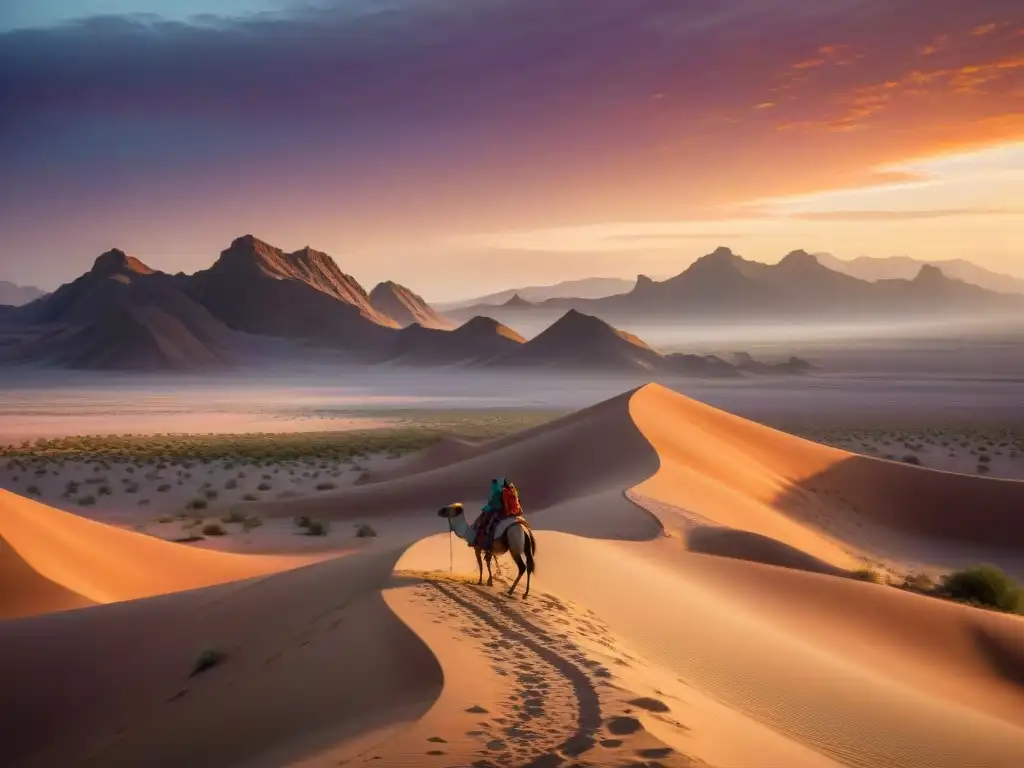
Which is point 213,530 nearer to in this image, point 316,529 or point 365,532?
point 316,529

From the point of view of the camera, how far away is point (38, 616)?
517 inches

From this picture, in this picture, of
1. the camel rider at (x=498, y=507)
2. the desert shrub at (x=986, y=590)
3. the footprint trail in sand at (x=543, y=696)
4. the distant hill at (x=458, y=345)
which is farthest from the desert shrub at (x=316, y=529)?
the distant hill at (x=458, y=345)

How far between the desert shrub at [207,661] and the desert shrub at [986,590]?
14032mm

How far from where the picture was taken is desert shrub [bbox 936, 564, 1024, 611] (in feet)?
59.8

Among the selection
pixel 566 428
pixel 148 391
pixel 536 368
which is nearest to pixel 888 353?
pixel 536 368

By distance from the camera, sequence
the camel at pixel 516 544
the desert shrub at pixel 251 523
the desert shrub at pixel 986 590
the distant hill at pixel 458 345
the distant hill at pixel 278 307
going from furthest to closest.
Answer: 1. the distant hill at pixel 278 307
2. the distant hill at pixel 458 345
3. the desert shrub at pixel 251 523
4. the desert shrub at pixel 986 590
5. the camel at pixel 516 544

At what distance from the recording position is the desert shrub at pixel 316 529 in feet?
84.8

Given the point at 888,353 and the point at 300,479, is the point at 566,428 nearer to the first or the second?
the point at 300,479

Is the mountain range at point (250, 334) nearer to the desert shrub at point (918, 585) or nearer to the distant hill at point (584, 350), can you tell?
the distant hill at point (584, 350)

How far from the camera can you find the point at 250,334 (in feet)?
599

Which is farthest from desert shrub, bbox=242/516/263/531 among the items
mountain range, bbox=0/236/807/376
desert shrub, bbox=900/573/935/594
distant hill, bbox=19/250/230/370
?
distant hill, bbox=19/250/230/370

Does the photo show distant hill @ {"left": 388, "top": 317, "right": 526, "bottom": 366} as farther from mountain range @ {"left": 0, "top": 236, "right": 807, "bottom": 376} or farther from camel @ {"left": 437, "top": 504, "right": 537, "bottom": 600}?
camel @ {"left": 437, "top": 504, "right": 537, "bottom": 600}

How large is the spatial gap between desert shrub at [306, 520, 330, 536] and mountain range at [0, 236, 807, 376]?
115 metres

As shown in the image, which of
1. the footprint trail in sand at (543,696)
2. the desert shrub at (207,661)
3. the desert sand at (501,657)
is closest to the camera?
the footprint trail in sand at (543,696)
